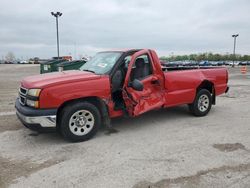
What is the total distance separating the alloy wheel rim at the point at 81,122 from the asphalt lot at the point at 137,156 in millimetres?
255

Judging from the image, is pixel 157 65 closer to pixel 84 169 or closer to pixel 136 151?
pixel 136 151

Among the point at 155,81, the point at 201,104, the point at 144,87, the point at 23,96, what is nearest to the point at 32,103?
the point at 23,96

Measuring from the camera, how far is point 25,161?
14.9 feet

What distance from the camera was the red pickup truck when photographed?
16.7 ft

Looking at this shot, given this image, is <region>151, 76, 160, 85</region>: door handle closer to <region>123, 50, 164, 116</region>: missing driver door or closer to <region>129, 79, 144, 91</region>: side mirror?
<region>123, 50, 164, 116</region>: missing driver door

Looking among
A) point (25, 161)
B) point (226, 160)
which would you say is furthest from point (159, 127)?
point (25, 161)

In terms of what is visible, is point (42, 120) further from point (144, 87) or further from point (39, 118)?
point (144, 87)

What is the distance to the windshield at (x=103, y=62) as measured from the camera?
19.7 feet

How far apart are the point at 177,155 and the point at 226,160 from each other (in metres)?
0.79

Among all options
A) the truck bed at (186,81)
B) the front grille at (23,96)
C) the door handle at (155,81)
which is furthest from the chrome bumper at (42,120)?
the truck bed at (186,81)

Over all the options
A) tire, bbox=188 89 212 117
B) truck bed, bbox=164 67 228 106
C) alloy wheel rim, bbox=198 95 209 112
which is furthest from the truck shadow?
truck bed, bbox=164 67 228 106

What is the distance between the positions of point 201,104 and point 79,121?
368cm

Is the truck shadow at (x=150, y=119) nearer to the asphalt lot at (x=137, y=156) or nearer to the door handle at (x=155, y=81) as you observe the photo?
the asphalt lot at (x=137, y=156)

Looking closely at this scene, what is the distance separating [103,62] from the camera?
636 cm
